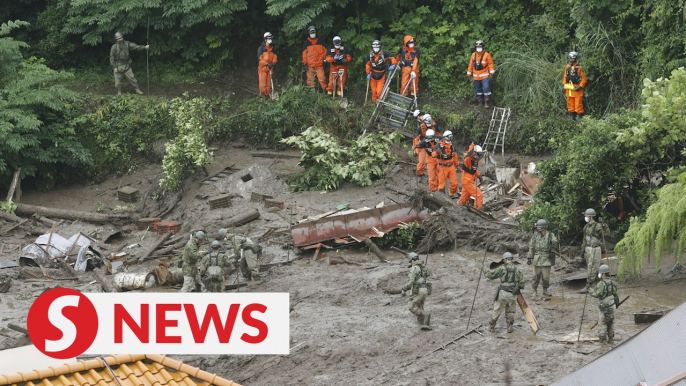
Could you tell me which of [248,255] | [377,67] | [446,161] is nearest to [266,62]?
[377,67]

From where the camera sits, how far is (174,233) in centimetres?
2633

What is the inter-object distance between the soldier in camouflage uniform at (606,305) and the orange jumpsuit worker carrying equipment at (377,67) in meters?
13.1

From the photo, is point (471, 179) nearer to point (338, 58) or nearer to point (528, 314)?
point (338, 58)

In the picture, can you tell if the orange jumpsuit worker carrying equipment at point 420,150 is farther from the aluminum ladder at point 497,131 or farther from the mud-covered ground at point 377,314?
the aluminum ladder at point 497,131

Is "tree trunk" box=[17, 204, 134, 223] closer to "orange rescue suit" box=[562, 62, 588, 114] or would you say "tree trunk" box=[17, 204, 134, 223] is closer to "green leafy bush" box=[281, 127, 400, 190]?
"green leafy bush" box=[281, 127, 400, 190]

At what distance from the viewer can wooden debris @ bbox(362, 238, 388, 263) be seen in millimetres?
23087

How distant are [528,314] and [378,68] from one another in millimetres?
12513

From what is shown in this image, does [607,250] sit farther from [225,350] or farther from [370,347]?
[225,350]

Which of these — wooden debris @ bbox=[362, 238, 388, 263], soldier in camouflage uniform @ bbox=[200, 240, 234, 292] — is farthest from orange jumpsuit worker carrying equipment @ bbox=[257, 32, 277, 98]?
soldier in camouflage uniform @ bbox=[200, 240, 234, 292]

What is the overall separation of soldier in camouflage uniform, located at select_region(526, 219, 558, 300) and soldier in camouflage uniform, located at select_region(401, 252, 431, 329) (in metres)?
2.47

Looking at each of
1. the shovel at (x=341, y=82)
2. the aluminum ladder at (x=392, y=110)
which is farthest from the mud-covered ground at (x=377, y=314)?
→ the shovel at (x=341, y=82)

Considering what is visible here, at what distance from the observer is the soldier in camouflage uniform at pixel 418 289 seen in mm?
18438

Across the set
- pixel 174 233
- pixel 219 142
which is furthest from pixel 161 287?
pixel 219 142

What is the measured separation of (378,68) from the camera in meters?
29.0
